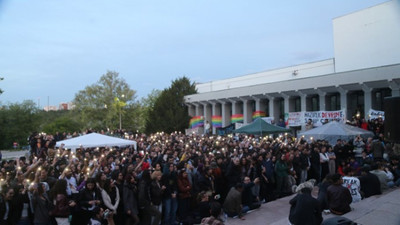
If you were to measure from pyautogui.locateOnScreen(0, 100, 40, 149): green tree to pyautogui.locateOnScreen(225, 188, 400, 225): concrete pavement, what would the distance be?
34027mm

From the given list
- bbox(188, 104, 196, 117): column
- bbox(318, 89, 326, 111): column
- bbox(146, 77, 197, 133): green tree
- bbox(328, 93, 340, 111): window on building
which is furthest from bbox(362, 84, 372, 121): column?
bbox(188, 104, 196, 117): column

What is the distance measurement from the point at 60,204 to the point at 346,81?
2284cm

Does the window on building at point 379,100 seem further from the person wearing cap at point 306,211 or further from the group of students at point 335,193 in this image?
the person wearing cap at point 306,211

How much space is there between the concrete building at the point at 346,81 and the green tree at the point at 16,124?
2031cm

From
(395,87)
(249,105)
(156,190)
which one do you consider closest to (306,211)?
(156,190)

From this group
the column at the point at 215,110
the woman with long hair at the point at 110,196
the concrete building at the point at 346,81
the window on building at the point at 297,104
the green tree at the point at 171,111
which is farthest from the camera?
the green tree at the point at 171,111

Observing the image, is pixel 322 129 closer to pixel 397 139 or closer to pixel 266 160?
pixel 266 160

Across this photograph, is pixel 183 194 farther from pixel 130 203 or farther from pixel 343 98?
pixel 343 98

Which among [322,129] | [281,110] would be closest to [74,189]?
[322,129]

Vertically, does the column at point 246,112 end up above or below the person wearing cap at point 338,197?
above

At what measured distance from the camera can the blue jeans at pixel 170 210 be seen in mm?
9039

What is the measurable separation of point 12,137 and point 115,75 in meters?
17.5

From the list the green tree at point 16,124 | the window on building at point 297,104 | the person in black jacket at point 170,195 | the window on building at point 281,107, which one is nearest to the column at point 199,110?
the window on building at point 281,107

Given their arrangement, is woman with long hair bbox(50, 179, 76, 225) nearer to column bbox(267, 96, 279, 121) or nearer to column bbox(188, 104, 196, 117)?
column bbox(267, 96, 279, 121)
